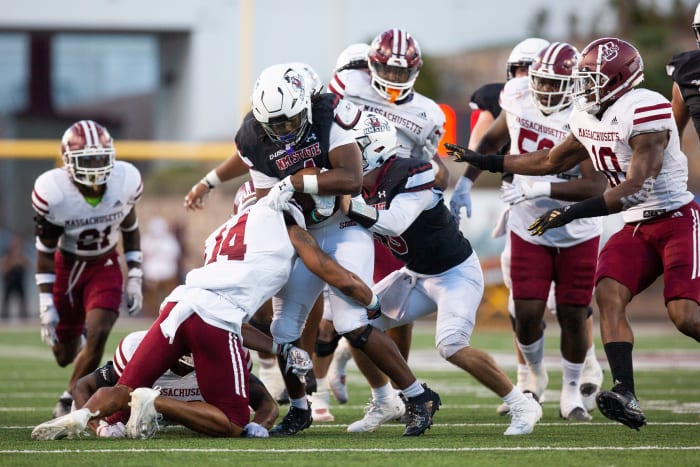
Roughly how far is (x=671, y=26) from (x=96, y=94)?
12209 mm

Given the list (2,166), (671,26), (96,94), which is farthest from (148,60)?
(671,26)

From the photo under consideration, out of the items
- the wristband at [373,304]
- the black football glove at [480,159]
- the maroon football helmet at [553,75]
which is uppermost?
the maroon football helmet at [553,75]

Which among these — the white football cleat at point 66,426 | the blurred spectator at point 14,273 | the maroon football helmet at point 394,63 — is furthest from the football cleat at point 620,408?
the blurred spectator at point 14,273

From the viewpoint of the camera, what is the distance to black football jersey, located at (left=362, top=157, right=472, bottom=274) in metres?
5.76

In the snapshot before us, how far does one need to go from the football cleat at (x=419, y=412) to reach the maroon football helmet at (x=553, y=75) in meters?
1.95

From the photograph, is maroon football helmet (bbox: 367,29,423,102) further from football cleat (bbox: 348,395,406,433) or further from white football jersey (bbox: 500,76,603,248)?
football cleat (bbox: 348,395,406,433)

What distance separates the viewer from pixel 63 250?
23.0 feet

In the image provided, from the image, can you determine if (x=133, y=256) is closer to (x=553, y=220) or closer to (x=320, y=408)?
(x=320, y=408)

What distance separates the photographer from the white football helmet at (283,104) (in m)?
5.28

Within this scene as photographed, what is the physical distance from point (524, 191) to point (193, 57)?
17.4 meters

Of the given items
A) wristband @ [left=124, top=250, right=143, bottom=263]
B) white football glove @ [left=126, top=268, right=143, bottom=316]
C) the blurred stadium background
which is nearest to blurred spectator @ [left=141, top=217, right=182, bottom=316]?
the blurred stadium background

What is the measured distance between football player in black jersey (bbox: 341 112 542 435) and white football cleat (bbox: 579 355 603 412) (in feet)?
4.72

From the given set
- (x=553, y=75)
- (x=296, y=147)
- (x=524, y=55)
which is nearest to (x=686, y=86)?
(x=553, y=75)

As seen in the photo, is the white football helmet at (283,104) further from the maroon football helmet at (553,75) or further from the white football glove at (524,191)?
the maroon football helmet at (553,75)
